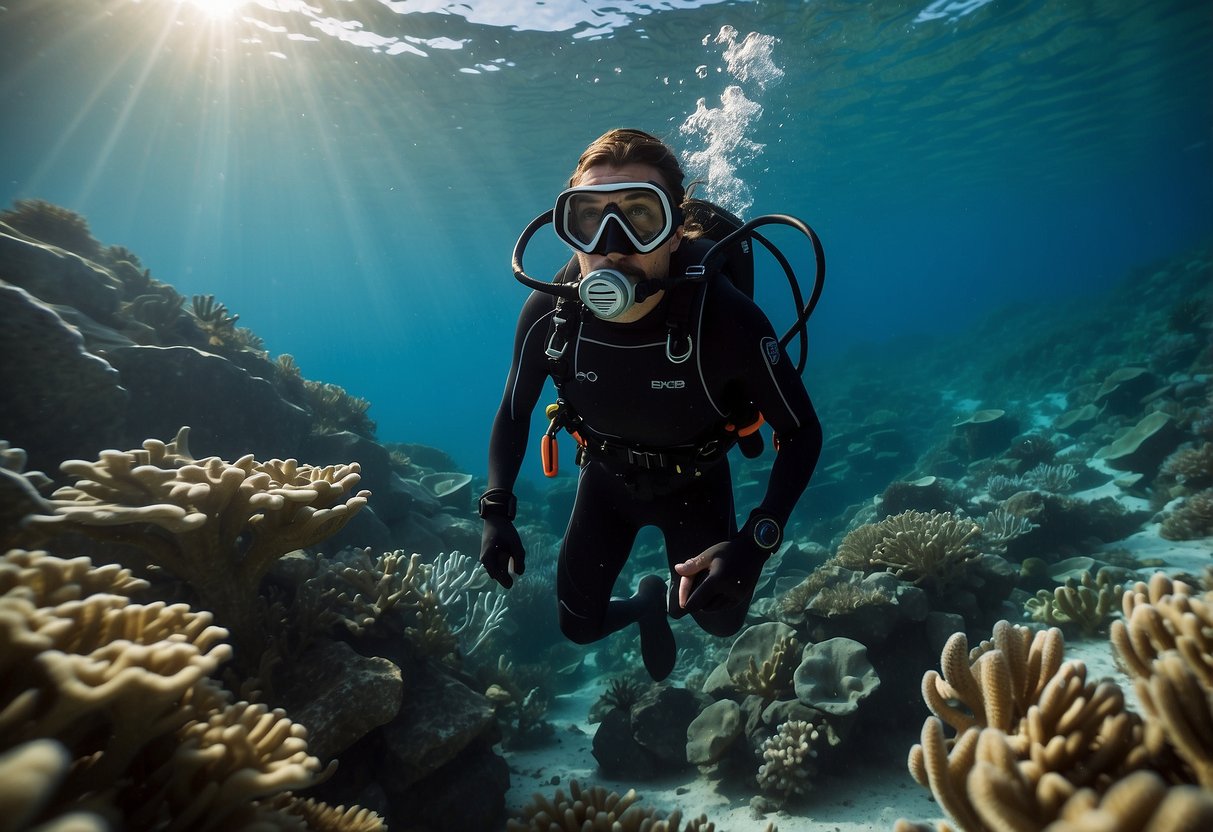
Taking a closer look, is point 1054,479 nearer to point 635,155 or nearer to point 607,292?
point 635,155

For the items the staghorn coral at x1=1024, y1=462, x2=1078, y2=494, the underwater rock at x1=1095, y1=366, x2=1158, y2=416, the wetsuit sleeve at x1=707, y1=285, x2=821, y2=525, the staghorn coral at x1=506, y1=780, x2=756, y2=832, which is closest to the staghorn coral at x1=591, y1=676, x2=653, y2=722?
the staghorn coral at x1=506, y1=780, x2=756, y2=832

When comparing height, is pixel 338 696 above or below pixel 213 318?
below

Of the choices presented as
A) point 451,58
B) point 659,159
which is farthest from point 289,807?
point 451,58

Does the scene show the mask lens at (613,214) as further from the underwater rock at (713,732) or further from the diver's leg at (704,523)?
the underwater rock at (713,732)

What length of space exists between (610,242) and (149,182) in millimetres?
44658

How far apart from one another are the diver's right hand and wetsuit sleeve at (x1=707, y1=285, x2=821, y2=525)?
1.61 meters

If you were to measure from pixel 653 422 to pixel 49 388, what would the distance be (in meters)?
5.81

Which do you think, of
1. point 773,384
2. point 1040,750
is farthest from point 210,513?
point 1040,750

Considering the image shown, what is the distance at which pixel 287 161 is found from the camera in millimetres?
29750

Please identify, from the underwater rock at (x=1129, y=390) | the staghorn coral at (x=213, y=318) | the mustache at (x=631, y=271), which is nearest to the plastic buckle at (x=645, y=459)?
the mustache at (x=631, y=271)

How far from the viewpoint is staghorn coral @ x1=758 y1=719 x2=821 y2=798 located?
4.25 m

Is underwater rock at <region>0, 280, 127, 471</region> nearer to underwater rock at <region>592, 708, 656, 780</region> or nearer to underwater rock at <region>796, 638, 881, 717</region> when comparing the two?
underwater rock at <region>592, 708, 656, 780</region>

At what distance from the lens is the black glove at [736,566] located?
278 cm

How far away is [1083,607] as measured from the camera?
5180 mm
